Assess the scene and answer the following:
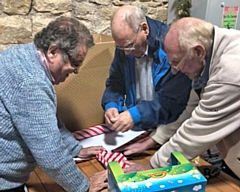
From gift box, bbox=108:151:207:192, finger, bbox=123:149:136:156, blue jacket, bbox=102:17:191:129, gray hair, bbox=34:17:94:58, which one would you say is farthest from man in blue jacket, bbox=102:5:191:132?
gift box, bbox=108:151:207:192

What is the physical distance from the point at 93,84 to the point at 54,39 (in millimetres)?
634

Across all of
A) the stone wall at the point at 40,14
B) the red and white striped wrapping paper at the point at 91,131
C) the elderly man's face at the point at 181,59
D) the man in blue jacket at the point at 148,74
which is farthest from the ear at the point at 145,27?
the stone wall at the point at 40,14

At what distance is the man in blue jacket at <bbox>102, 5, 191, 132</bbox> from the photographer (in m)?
1.40

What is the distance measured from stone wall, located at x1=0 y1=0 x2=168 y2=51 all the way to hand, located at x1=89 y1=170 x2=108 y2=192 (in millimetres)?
824

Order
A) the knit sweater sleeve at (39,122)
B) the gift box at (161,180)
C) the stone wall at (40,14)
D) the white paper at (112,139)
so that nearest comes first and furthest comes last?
1. the gift box at (161,180)
2. the knit sweater sleeve at (39,122)
3. the white paper at (112,139)
4. the stone wall at (40,14)

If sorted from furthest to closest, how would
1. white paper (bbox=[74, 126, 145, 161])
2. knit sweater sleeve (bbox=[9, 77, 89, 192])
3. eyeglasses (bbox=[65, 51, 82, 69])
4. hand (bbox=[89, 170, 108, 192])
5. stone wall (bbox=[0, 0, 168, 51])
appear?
stone wall (bbox=[0, 0, 168, 51]) < white paper (bbox=[74, 126, 145, 161]) < hand (bbox=[89, 170, 108, 192]) < eyeglasses (bbox=[65, 51, 82, 69]) < knit sweater sleeve (bbox=[9, 77, 89, 192])

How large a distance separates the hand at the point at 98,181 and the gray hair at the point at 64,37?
48 cm

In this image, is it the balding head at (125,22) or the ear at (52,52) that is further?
the balding head at (125,22)

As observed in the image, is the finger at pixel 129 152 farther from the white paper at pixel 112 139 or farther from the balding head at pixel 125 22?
the balding head at pixel 125 22

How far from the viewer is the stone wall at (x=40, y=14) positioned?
70.1 inches

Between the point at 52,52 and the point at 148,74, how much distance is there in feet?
1.96

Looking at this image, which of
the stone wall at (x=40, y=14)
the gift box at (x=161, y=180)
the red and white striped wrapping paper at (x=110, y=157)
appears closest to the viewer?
the gift box at (x=161, y=180)

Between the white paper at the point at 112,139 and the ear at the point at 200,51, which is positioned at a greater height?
the ear at the point at 200,51

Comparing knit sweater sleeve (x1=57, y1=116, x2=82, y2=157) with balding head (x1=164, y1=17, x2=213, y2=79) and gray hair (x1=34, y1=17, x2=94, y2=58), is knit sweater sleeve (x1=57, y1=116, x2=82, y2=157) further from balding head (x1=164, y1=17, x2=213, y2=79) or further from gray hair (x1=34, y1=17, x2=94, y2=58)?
balding head (x1=164, y1=17, x2=213, y2=79)
